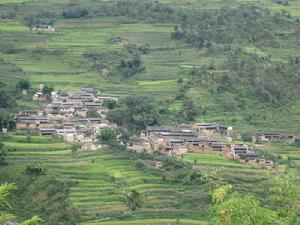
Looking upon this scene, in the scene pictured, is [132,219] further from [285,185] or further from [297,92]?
[297,92]

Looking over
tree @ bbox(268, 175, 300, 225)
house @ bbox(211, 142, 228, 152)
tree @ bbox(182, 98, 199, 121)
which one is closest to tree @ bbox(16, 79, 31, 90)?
tree @ bbox(182, 98, 199, 121)

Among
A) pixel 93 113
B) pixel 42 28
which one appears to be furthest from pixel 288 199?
pixel 42 28

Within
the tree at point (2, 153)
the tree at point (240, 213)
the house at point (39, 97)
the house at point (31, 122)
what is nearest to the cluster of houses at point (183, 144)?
the house at point (31, 122)

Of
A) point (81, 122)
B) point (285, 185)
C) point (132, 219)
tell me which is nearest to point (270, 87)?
point (81, 122)

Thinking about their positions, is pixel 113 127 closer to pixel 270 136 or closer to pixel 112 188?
pixel 112 188

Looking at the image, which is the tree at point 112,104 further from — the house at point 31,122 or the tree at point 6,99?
the tree at point 6,99

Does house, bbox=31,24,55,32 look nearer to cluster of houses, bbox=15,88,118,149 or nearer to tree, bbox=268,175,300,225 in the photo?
cluster of houses, bbox=15,88,118,149
